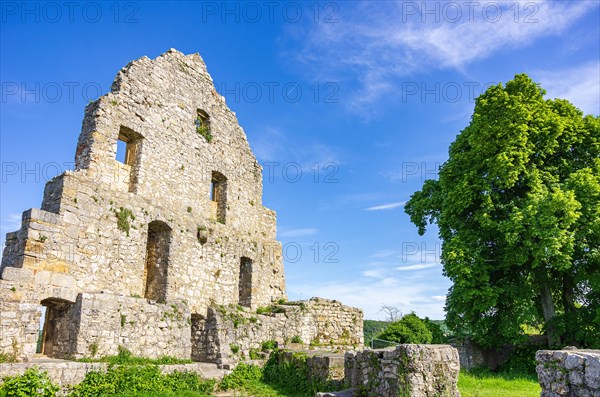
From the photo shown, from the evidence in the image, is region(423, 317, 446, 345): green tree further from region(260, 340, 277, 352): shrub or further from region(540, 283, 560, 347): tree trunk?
region(260, 340, 277, 352): shrub

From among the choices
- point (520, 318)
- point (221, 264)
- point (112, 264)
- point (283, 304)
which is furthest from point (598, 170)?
point (112, 264)

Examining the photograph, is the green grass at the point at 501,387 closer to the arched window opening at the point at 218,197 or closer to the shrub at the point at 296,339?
the shrub at the point at 296,339

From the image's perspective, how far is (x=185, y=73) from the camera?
679 inches

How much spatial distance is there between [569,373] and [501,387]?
8786 mm

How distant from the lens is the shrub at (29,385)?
850 centimetres

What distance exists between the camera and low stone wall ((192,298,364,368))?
14164mm

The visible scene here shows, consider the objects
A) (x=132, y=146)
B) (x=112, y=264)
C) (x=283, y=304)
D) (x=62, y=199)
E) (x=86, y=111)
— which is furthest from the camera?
(x=283, y=304)

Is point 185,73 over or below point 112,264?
over

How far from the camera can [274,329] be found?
16.3 m

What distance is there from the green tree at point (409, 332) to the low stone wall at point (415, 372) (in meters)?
12.8

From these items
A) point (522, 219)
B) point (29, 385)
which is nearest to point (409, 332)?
point (522, 219)

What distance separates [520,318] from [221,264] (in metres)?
11.5

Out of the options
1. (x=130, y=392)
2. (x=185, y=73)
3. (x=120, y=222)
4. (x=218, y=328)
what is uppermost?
(x=185, y=73)

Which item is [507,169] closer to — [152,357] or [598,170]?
[598,170]
